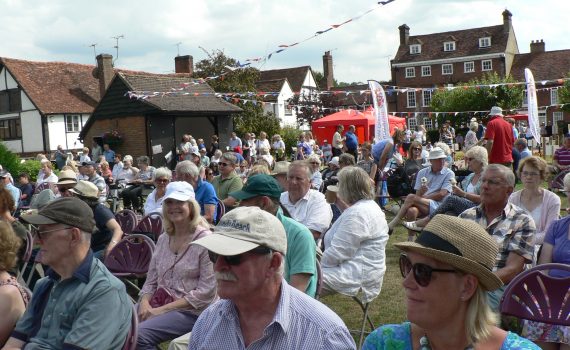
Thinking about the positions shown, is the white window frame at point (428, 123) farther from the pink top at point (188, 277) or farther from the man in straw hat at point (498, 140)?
the pink top at point (188, 277)

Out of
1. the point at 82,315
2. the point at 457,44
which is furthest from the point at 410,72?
the point at 82,315

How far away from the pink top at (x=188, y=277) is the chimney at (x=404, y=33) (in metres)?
65.6

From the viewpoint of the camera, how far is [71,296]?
313cm

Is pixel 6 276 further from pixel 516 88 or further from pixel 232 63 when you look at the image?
pixel 516 88

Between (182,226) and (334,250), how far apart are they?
1.17 m

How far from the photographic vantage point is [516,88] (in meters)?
44.0

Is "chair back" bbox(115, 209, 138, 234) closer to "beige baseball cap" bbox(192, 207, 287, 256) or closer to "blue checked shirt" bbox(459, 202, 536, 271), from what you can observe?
"blue checked shirt" bbox(459, 202, 536, 271)

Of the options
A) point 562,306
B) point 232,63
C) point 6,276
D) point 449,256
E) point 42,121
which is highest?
point 232,63

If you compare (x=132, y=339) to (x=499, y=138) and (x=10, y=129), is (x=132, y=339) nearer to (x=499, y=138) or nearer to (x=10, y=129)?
(x=499, y=138)

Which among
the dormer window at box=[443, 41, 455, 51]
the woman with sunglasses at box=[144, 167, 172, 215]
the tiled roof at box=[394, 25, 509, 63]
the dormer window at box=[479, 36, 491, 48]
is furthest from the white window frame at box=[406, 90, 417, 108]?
the woman with sunglasses at box=[144, 167, 172, 215]

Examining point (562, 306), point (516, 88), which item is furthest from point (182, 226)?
point (516, 88)

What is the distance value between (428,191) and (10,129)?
38.7m

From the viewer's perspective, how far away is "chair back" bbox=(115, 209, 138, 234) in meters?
7.29

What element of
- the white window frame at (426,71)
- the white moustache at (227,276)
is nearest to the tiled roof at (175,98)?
the white moustache at (227,276)
